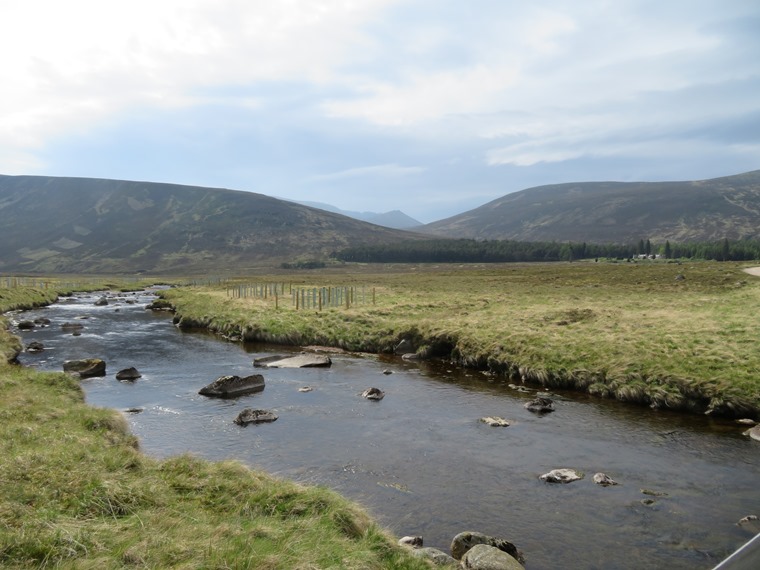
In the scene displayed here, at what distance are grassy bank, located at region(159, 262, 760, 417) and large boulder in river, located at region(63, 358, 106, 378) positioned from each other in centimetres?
1516

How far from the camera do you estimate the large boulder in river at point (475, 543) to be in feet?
42.2

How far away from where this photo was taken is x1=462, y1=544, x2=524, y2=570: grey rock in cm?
1167

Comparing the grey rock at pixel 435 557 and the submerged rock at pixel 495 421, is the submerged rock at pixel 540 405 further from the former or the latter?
the grey rock at pixel 435 557

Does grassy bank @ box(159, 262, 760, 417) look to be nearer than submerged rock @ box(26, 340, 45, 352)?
Yes

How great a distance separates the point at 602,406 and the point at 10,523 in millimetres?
24213

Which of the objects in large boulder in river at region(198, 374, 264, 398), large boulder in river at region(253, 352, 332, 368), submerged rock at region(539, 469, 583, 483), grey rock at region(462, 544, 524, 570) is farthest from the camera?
large boulder in river at region(253, 352, 332, 368)

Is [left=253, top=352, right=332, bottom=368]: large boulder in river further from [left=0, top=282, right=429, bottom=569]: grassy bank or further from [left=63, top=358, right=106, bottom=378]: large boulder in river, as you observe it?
[left=0, top=282, right=429, bottom=569]: grassy bank

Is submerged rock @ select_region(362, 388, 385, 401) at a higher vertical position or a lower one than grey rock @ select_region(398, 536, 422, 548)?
lower

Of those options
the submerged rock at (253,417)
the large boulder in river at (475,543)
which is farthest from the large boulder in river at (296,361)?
the large boulder in river at (475,543)

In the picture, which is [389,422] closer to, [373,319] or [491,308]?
[373,319]

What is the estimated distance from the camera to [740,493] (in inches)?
639

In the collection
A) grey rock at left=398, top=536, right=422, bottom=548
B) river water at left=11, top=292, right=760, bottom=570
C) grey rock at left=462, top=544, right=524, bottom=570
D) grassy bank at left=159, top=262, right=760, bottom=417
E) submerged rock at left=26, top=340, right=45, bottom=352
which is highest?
grassy bank at left=159, top=262, right=760, bottom=417

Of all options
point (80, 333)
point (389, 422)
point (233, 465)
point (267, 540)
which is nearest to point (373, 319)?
point (389, 422)

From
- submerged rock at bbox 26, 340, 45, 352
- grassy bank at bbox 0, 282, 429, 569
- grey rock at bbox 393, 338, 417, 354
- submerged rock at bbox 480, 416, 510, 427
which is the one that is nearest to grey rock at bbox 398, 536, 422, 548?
grassy bank at bbox 0, 282, 429, 569
